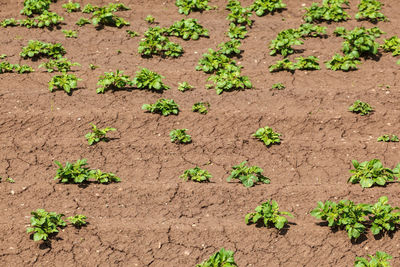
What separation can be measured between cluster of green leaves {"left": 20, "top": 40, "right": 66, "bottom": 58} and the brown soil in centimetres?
13

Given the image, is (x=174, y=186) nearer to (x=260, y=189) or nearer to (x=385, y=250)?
(x=260, y=189)

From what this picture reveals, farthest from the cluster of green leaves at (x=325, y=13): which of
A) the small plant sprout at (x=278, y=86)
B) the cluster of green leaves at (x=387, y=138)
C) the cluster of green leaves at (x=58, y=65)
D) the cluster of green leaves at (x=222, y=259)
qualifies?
the cluster of green leaves at (x=222, y=259)

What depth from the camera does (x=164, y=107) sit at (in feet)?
20.7

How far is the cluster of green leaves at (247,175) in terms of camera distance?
529cm

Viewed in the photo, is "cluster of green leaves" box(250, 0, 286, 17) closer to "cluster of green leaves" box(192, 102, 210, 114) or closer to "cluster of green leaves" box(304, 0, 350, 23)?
"cluster of green leaves" box(304, 0, 350, 23)

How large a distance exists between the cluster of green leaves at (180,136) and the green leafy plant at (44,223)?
1590 mm

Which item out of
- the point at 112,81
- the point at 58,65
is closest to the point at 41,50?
the point at 58,65

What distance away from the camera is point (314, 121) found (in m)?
6.23

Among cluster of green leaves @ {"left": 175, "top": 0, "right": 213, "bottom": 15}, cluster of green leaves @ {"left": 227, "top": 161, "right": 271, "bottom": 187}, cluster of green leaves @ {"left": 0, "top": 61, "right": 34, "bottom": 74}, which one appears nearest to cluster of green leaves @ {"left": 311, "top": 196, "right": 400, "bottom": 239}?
cluster of green leaves @ {"left": 227, "top": 161, "right": 271, "bottom": 187}

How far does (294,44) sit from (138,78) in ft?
7.24

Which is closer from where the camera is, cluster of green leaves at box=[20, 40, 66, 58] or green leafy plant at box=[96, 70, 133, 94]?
green leafy plant at box=[96, 70, 133, 94]

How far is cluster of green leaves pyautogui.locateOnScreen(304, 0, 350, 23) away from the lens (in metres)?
8.20

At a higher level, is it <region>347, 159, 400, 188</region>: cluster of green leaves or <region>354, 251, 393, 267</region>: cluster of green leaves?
<region>347, 159, 400, 188</region>: cluster of green leaves

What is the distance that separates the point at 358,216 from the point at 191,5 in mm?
4892
